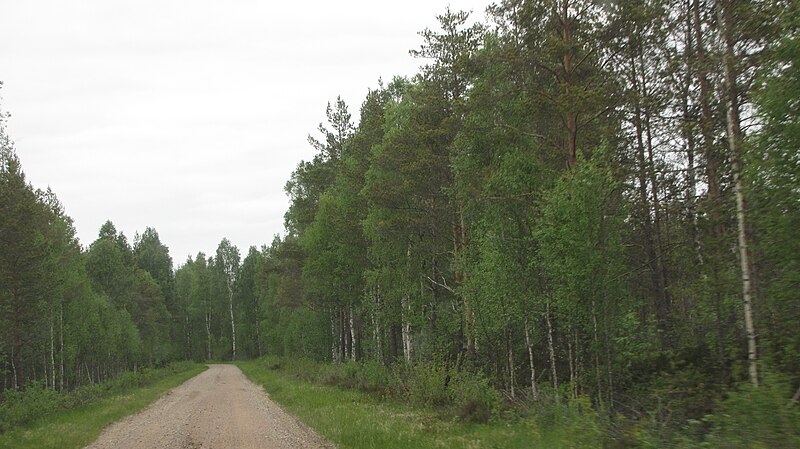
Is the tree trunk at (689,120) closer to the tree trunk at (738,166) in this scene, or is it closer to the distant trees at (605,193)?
the distant trees at (605,193)

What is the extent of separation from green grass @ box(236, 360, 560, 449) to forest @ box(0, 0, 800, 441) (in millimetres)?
1227

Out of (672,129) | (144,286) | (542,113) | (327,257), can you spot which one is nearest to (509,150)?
(542,113)

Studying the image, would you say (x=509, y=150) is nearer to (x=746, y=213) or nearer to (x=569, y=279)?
(x=569, y=279)

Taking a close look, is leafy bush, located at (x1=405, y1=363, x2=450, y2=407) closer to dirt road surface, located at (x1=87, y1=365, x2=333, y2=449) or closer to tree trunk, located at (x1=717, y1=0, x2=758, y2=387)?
dirt road surface, located at (x1=87, y1=365, x2=333, y2=449)

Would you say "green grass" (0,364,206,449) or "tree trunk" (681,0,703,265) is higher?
"tree trunk" (681,0,703,265)

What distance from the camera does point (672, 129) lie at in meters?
12.0

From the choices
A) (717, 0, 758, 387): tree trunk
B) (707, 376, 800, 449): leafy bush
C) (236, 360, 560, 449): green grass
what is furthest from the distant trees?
(236, 360, 560, 449): green grass

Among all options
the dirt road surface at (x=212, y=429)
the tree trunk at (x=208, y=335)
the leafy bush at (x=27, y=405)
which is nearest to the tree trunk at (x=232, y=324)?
the tree trunk at (x=208, y=335)

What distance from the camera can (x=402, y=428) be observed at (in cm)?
1136

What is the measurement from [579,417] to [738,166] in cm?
515

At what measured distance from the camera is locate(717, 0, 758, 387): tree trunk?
8.15 m

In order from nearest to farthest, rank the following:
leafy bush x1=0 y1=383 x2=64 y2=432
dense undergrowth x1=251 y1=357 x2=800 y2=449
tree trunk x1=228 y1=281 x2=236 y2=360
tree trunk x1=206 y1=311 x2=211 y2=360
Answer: dense undergrowth x1=251 y1=357 x2=800 y2=449
leafy bush x1=0 y1=383 x2=64 y2=432
tree trunk x1=228 y1=281 x2=236 y2=360
tree trunk x1=206 y1=311 x2=211 y2=360

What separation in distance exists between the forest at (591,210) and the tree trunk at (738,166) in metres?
0.04

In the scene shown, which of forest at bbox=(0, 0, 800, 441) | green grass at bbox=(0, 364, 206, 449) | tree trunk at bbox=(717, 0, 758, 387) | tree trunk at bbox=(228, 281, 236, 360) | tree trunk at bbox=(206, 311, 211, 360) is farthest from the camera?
tree trunk at bbox=(206, 311, 211, 360)
